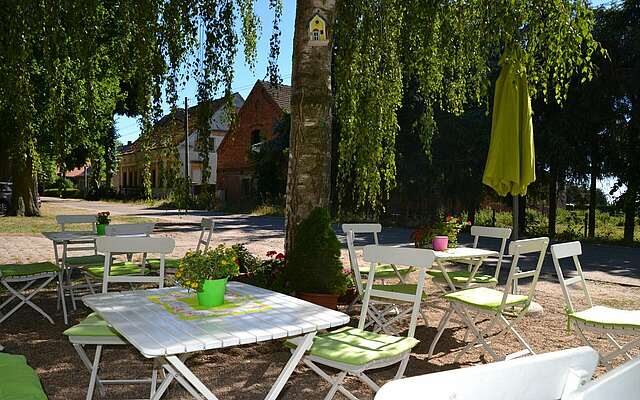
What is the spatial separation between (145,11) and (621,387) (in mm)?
4616

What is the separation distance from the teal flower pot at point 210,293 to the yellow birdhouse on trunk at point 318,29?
10.4 ft

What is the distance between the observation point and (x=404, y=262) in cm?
367

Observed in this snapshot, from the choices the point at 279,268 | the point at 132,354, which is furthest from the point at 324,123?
the point at 132,354

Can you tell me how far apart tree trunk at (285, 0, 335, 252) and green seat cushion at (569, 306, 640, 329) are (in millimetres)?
2641

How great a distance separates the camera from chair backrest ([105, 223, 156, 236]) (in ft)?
17.3

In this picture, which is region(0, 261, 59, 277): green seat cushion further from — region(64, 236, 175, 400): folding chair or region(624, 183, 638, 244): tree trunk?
region(624, 183, 638, 244): tree trunk

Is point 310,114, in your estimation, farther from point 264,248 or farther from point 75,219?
point 264,248

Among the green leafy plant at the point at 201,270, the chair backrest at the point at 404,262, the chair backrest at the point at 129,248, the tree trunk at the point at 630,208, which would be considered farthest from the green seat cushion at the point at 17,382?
the tree trunk at the point at 630,208

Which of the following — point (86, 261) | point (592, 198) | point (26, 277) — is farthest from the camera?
point (592, 198)

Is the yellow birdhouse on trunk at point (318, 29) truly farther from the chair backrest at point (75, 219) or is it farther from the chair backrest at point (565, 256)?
the chair backrest at point (75, 219)

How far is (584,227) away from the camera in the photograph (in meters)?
16.8

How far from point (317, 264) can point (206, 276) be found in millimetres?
2399

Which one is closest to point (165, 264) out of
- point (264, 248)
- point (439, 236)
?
point (439, 236)

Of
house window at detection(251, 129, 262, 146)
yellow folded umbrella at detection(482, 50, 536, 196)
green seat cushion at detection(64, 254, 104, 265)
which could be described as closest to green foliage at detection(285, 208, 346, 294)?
yellow folded umbrella at detection(482, 50, 536, 196)
